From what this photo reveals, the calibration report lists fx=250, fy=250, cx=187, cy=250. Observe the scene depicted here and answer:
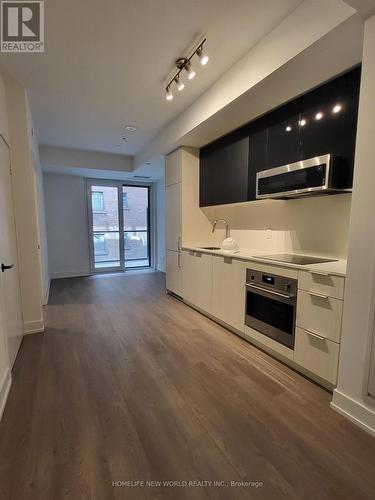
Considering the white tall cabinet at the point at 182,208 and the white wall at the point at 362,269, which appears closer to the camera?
the white wall at the point at 362,269

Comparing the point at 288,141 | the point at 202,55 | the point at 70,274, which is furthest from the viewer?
the point at 70,274

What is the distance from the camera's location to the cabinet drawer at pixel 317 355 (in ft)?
6.04

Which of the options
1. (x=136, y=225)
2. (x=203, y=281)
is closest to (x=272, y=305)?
(x=203, y=281)

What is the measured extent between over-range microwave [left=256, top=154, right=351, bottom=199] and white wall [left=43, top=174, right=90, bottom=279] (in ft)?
15.8

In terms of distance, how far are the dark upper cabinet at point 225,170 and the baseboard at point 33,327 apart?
2.74 m

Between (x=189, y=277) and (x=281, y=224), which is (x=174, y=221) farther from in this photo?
(x=281, y=224)

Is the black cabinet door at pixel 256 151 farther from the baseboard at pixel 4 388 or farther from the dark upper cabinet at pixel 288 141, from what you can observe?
the baseboard at pixel 4 388

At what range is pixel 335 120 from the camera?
2.05 meters

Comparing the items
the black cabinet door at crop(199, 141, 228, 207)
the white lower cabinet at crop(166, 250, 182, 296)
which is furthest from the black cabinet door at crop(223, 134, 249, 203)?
the white lower cabinet at crop(166, 250, 182, 296)

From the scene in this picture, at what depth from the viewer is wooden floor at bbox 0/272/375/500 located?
1244 millimetres

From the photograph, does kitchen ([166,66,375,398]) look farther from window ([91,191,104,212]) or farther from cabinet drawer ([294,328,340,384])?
window ([91,191,104,212])

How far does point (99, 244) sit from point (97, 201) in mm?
1094

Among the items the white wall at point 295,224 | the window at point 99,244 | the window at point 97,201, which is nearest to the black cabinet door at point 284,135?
the white wall at point 295,224

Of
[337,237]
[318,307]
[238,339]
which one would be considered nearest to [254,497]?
[318,307]
